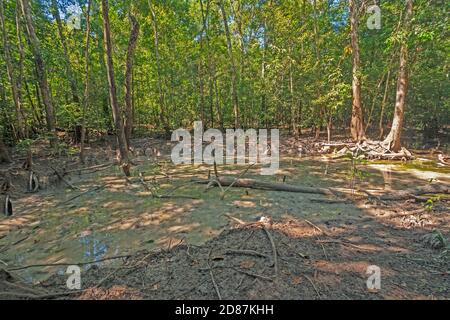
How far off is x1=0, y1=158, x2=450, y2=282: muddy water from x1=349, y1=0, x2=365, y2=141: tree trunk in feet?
14.4

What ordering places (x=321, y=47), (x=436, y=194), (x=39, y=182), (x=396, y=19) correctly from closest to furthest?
(x=436, y=194)
(x=39, y=182)
(x=396, y=19)
(x=321, y=47)

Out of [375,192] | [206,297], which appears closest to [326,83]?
[375,192]

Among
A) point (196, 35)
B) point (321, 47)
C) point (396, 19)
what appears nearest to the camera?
point (396, 19)

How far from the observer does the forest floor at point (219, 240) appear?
2779 mm

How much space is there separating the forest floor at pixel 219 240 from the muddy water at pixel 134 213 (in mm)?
29

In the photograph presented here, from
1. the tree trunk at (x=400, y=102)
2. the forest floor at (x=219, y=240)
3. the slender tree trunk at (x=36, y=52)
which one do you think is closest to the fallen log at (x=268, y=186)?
the forest floor at (x=219, y=240)

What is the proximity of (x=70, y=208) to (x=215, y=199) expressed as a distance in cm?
350

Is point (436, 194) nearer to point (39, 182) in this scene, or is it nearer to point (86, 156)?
point (39, 182)

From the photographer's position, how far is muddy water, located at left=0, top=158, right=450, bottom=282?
4.18 meters

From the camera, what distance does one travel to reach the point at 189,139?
1625cm

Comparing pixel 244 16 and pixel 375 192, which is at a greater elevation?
pixel 244 16

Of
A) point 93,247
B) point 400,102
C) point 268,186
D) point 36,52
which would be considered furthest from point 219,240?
point 400,102

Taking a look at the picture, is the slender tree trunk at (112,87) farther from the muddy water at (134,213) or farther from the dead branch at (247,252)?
the dead branch at (247,252)

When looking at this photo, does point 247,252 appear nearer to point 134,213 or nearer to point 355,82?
point 134,213
